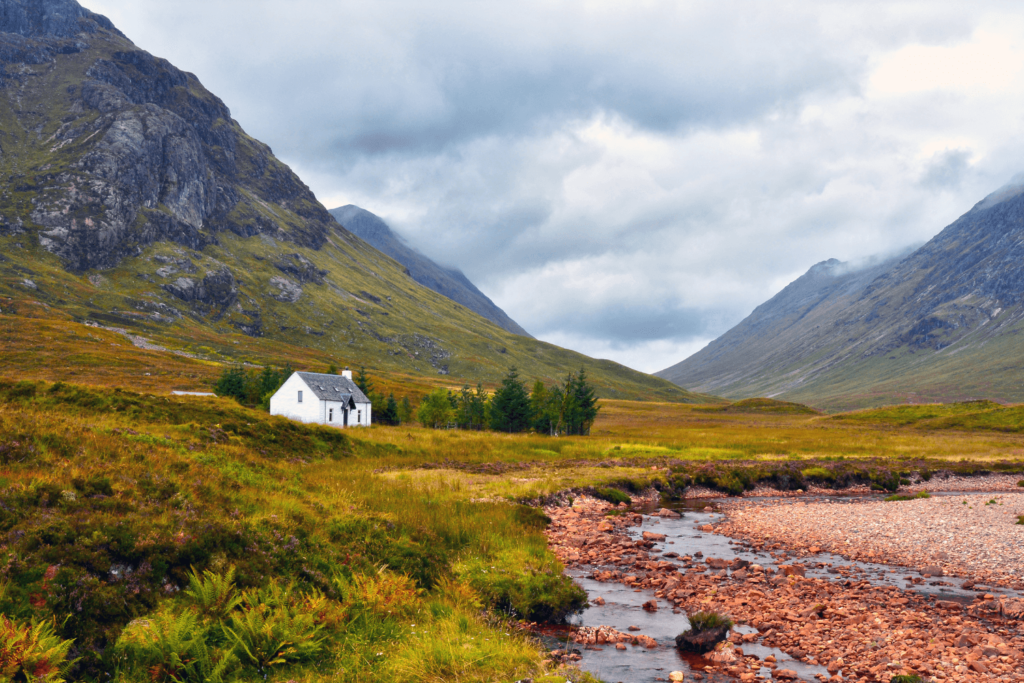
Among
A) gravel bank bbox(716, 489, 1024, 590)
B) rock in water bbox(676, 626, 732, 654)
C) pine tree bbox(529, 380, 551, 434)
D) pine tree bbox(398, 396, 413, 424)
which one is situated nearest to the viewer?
rock in water bbox(676, 626, 732, 654)

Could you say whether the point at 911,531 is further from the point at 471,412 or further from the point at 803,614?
the point at 471,412

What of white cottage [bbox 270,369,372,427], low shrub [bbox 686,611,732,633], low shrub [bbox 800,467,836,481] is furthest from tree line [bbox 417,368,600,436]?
low shrub [bbox 686,611,732,633]

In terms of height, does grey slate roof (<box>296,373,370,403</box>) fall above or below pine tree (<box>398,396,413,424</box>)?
above

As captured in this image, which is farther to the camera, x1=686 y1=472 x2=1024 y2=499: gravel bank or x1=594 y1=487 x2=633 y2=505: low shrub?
x1=686 y1=472 x2=1024 y2=499: gravel bank

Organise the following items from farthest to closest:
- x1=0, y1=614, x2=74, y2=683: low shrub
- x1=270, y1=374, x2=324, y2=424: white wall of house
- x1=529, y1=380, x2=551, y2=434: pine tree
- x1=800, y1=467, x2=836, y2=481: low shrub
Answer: x1=529, y1=380, x2=551, y2=434: pine tree
x1=270, y1=374, x2=324, y2=424: white wall of house
x1=800, y1=467, x2=836, y2=481: low shrub
x1=0, y1=614, x2=74, y2=683: low shrub

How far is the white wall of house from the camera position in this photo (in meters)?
79.1

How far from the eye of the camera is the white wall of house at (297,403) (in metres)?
79.1

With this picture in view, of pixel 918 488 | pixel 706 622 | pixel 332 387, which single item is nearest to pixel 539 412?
pixel 332 387

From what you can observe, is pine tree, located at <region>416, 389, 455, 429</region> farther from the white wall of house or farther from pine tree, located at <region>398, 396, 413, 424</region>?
the white wall of house

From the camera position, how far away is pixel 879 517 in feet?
101

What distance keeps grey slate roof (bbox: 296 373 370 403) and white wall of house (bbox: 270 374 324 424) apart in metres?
0.85

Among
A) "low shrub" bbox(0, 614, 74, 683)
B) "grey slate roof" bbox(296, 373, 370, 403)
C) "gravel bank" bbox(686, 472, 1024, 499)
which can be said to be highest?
"grey slate roof" bbox(296, 373, 370, 403)

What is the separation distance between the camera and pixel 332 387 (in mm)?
84562

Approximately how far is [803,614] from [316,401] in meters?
72.9
